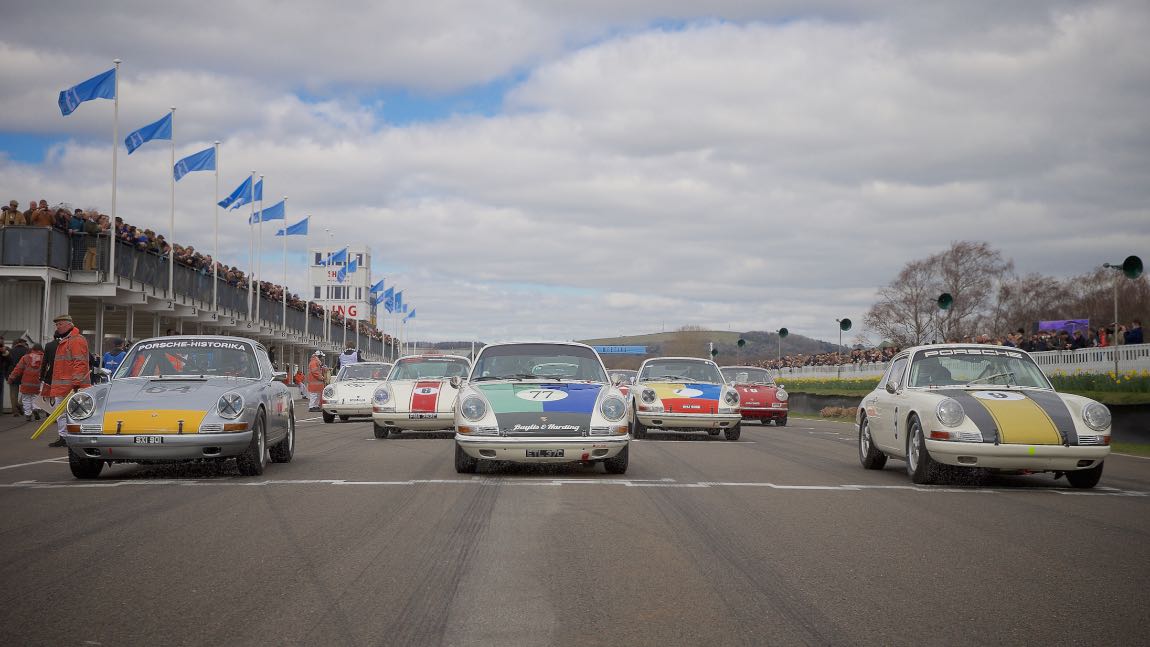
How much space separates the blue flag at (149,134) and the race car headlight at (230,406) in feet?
72.4

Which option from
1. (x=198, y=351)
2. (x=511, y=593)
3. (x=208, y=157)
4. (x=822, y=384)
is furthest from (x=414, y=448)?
(x=822, y=384)

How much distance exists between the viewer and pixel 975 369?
12422 mm

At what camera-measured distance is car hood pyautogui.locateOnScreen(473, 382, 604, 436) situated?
1149cm

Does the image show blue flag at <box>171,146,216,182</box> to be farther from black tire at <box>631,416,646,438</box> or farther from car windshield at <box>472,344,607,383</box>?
car windshield at <box>472,344,607,383</box>

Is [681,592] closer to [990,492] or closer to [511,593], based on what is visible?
[511,593]

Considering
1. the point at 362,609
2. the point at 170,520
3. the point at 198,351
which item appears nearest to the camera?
the point at 362,609

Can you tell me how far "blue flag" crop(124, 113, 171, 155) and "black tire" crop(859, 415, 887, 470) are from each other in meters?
24.0

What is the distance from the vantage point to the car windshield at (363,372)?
2614 centimetres

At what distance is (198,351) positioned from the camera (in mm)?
12812

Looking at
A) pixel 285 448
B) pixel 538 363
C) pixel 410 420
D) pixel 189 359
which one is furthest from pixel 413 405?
pixel 189 359

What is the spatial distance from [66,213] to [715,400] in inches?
724

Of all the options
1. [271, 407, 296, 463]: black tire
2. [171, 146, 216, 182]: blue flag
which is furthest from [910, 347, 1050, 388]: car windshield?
[171, 146, 216, 182]: blue flag

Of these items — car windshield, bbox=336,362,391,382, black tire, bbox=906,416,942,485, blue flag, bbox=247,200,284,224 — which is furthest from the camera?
blue flag, bbox=247,200,284,224

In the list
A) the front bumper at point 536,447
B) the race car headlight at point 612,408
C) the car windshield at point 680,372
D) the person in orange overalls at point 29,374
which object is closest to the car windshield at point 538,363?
the race car headlight at point 612,408
